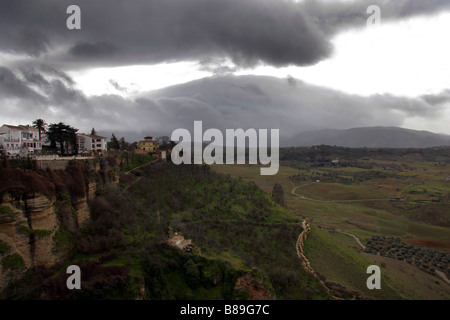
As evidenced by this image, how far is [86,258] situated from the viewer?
2362 cm

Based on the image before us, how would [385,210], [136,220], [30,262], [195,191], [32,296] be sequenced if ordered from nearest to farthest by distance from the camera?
[32,296], [30,262], [136,220], [195,191], [385,210]

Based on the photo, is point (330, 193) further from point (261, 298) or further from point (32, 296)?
point (32, 296)

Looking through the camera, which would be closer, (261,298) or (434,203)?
(261,298)

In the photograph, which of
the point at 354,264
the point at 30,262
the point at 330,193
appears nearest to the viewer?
the point at 30,262

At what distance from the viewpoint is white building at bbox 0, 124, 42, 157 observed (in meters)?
34.2

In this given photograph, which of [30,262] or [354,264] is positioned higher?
[30,262]

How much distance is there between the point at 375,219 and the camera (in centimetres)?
7419

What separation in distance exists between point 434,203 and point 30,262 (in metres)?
105

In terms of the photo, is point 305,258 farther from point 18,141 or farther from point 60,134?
point 18,141

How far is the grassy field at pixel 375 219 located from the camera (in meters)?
35.7

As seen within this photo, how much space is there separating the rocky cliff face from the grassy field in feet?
96.0

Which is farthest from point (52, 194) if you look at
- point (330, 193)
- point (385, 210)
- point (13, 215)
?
point (330, 193)

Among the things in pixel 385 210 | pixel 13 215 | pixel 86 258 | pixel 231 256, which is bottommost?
pixel 385 210

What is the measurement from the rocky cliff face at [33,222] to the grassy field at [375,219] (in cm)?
2927
